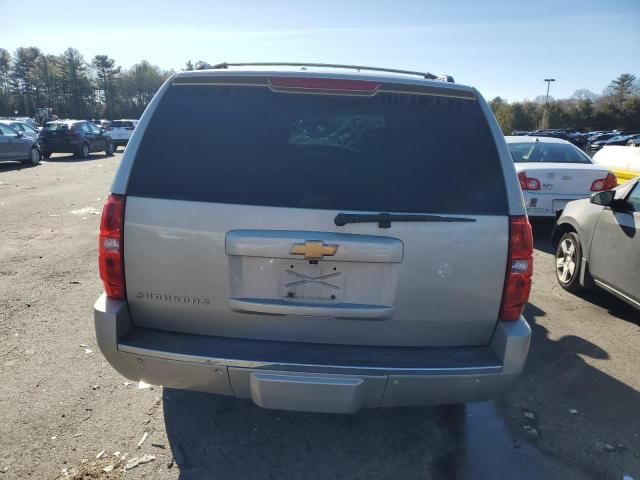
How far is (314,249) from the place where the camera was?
87.4 inches

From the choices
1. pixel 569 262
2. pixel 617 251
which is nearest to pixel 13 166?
pixel 569 262

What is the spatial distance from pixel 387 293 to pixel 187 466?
1.53m

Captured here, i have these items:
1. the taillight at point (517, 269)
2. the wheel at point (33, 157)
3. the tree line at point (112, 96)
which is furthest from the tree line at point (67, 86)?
the taillight at point (517, 269)

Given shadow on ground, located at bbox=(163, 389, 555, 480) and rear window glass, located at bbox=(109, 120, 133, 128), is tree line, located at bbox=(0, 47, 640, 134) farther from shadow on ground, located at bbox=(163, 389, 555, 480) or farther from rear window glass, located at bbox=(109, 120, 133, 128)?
shadow on ground, located at bbox=(163, 389, 555, 480)

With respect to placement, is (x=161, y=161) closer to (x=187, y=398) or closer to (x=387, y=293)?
(x=387, y=293)

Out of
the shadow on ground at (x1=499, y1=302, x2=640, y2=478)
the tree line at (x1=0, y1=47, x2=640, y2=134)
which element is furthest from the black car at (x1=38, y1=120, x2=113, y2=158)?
the tree line at (x1=0, y1=47, x2=640, y2=134)

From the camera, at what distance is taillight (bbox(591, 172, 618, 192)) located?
24.7 ft

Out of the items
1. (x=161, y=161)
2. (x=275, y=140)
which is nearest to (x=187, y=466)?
(x=161, y=161)

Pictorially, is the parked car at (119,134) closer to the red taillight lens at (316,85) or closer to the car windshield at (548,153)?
the car windshield at (548,153)

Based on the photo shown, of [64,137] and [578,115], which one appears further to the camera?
[578,115]

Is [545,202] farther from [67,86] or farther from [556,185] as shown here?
[67,86]

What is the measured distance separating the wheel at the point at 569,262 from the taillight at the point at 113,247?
5.13 meters

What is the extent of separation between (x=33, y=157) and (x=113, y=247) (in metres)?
20.0

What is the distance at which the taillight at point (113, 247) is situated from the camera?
92.2 inches
